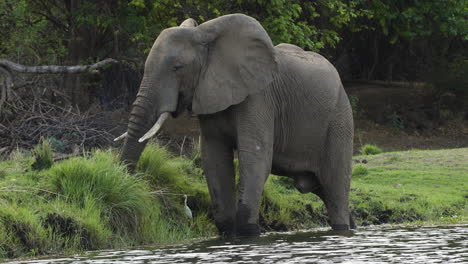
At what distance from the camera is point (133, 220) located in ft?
33.7

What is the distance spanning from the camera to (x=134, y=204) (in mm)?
10305

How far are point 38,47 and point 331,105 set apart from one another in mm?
12221

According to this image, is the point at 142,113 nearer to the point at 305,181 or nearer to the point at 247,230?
the point at 247,230

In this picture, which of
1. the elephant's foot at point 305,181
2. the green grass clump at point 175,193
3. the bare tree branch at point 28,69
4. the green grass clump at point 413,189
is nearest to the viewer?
A: the green grass clump at point 175,193

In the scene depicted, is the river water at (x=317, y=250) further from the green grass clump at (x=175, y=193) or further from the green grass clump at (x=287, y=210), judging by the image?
the green grass clump at (x=287, y=210)

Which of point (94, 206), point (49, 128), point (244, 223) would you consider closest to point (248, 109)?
point (244, 223)

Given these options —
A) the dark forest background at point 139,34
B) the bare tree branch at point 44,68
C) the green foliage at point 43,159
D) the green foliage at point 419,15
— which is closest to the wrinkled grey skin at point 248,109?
the green foliage at point 43,159

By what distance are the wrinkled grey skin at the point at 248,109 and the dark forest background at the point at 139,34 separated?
19.2 feet

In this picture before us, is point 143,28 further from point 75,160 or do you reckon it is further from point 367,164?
point 75,160

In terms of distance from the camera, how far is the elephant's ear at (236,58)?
10.5 meters

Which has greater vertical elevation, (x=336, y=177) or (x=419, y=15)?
(x=419, y=15)

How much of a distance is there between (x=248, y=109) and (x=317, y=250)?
244 centimetres

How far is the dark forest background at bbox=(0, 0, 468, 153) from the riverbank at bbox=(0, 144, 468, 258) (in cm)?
476

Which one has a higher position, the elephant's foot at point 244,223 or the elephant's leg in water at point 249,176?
the elephant's leg in water at point 249,176
